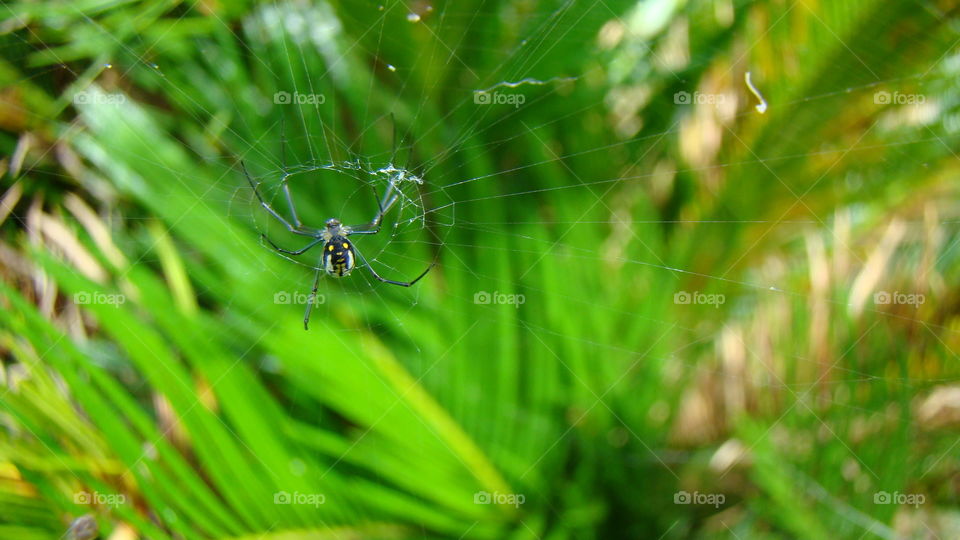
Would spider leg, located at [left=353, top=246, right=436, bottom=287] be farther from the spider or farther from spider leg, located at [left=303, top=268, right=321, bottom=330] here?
spider leg, located at [left=303, top=268, right=321, bottom=330]

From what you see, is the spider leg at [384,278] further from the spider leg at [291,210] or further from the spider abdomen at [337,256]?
the spider leg at [291,210]

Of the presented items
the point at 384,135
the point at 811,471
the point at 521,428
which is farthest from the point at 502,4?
the point at 811,471

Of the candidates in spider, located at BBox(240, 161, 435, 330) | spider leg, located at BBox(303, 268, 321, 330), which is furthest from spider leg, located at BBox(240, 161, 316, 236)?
spider leg, located at BBox(303, 268, 321, 330)

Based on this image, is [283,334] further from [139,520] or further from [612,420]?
[612,420]

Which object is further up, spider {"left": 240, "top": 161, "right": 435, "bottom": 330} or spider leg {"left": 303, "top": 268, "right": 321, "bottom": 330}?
spider {"left": 240, "top": 161, "right": 435, "bottom": 330}

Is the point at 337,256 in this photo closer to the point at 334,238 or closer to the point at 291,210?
the point at 334,238

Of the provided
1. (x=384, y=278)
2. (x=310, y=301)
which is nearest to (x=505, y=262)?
(x=384, y=278)
